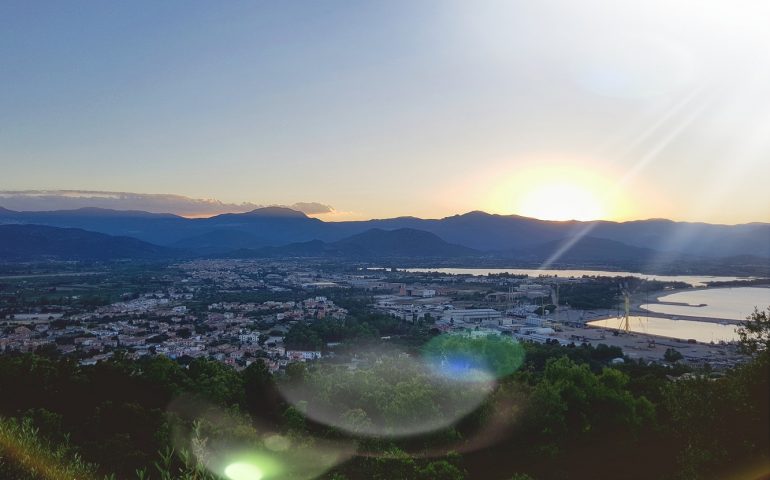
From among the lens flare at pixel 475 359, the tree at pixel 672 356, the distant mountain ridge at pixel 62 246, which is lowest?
the distant mountain ridge at pixel 62 246

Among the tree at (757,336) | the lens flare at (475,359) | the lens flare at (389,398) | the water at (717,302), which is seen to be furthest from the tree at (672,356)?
the tree at (757,336)

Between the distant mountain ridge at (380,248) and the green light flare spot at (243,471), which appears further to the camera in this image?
the distant mountain ridge at (380,248)

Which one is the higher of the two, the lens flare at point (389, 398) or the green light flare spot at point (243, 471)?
the green light flare spot at point (243, 471)

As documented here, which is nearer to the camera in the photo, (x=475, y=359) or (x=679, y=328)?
(x=475, y=359)

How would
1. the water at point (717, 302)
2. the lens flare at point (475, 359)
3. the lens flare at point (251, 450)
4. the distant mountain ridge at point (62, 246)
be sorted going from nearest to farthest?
the lens flare at point (251, 450), the lens flare at point (475, 359), the water at point (717, 302), the distant mountain ridge at point (62, 246)

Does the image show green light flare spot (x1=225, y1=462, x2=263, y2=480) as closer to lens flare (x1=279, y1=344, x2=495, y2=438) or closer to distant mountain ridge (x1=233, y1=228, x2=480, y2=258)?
lens flare (x1=279, y1=344, x2=495, y2=438)

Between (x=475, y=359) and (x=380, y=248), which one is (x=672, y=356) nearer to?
(x=475, y=359)

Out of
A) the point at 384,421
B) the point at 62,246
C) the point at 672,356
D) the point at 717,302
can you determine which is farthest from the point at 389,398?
the point at 62,246

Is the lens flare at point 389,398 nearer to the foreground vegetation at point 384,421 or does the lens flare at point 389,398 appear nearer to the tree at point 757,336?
the foreground vegetation at point 384,421
